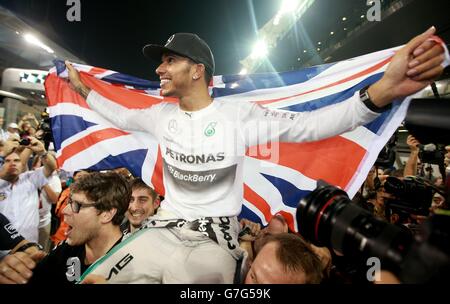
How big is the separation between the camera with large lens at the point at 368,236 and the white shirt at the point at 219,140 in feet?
2.46

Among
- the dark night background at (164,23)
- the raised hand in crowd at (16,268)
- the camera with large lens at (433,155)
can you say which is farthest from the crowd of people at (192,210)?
the dark night background at (164,23)

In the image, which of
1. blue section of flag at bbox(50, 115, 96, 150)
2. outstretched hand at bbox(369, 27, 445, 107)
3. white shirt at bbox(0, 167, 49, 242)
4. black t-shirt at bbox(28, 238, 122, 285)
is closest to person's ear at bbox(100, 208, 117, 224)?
black t-shirt at bbox(28, 238, 122, 285)

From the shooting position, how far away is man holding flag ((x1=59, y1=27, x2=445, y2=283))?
3.99ft

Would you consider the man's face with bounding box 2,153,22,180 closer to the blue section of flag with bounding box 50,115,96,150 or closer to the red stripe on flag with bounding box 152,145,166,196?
the blue section of flag with bounding box 50,115,96,150

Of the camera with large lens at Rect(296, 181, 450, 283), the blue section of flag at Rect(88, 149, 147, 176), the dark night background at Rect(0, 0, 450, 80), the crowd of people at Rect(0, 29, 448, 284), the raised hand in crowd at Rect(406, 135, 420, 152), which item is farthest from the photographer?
the dark night background at Rect(0, 0, 450, 80)

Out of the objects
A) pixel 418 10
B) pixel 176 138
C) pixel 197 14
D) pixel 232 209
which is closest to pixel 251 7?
pixel 197 14

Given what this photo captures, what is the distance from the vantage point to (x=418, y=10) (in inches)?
233

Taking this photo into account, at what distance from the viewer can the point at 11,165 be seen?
8.41 feet

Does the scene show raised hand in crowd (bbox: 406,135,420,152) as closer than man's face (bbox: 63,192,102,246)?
No

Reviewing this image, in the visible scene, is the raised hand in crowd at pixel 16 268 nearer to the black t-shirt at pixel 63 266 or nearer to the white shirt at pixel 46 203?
the black t-shirt at pixel 63 266

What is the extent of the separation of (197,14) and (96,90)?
1.66 metres

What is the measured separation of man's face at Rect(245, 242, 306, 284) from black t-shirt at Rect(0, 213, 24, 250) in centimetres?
112

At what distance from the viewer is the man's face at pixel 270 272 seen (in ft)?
4.13

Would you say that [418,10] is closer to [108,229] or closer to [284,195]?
[284,195]
